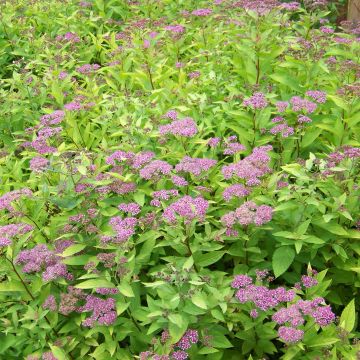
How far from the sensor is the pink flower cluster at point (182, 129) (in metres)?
3.28

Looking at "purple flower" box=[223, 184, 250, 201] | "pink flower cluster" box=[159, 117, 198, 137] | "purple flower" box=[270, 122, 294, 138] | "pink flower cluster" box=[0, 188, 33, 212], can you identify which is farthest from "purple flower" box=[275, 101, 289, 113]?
"pink flower cluster" box=[0, 188, 33, 212]

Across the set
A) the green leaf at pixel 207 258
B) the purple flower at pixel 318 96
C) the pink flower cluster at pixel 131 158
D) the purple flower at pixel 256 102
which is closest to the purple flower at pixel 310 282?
the green leaf at pixel 207 258

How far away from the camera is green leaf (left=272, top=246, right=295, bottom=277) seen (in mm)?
2873

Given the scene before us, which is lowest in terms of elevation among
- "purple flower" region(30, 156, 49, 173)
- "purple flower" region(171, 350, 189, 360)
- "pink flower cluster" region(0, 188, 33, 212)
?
"purple flower" region(171, 350, 189, 360)

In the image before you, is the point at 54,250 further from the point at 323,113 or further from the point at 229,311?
the point at 323,113

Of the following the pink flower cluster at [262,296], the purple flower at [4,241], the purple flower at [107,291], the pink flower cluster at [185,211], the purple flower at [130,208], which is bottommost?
the pink flower cluster at [262,296]

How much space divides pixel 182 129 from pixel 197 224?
690 mm

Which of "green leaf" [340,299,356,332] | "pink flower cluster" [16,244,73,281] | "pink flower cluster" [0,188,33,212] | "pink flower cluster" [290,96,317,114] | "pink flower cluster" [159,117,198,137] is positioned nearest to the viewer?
"green leaf" [340,299,356,332]

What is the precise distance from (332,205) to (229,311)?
87cm

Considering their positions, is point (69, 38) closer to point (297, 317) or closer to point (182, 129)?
point (182, 129)

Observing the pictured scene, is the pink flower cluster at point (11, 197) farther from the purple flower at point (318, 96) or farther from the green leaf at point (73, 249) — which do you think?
the purple flower at point (318, 96)

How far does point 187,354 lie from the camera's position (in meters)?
2.43

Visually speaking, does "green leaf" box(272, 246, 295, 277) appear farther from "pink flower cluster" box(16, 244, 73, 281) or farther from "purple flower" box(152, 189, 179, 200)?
"pink flower cluster" box(16, 244, 73, 281)

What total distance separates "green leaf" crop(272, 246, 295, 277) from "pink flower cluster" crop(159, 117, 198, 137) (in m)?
0.96
